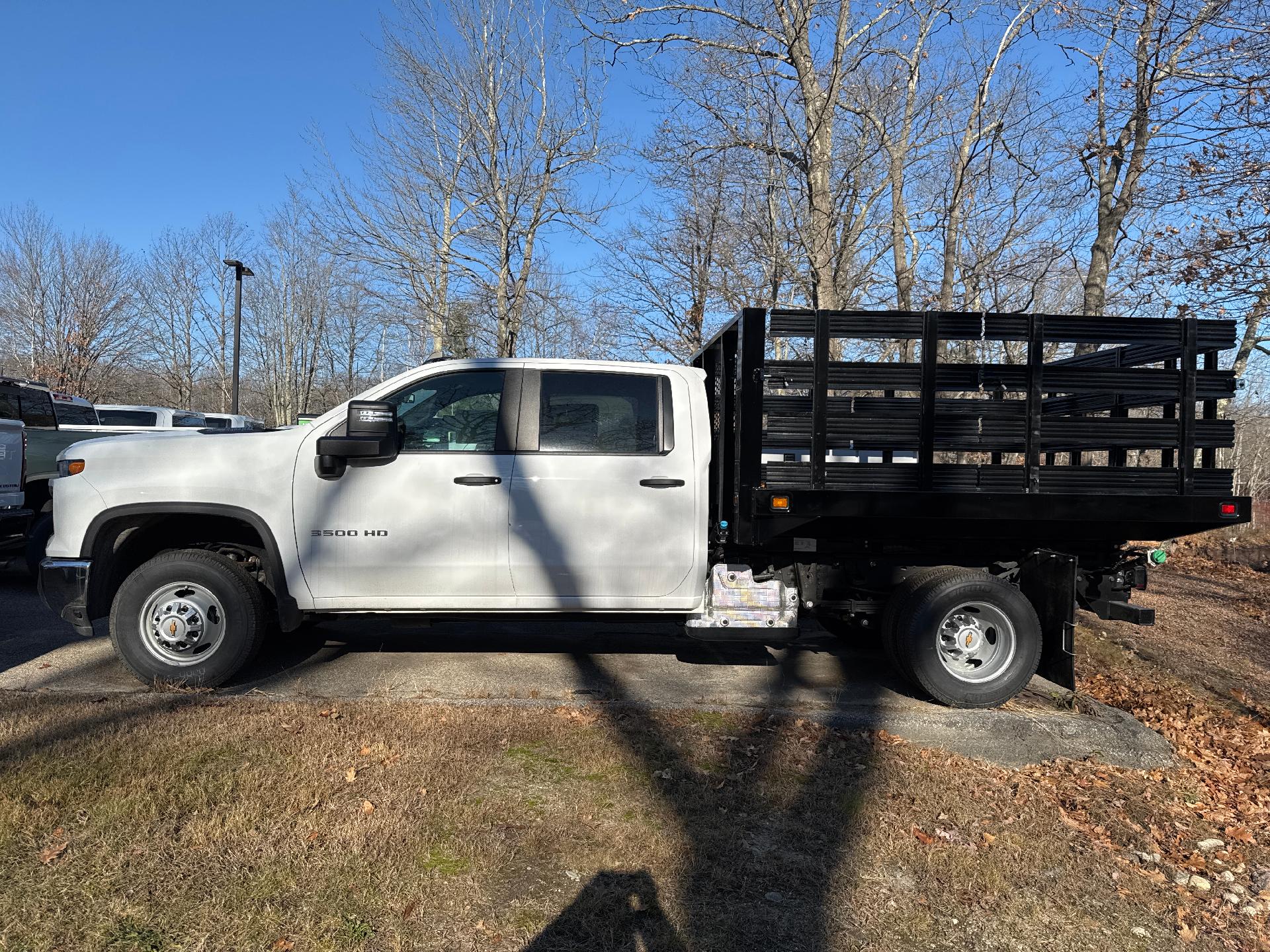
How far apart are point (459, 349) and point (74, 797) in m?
15.8

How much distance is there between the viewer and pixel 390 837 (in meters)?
3.16

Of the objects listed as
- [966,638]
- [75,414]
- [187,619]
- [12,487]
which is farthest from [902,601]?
[75,414]

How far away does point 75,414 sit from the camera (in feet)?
42.3

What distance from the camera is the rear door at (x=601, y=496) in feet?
15.9

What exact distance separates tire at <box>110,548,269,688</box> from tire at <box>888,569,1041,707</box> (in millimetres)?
3902

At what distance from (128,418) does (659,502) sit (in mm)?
14667

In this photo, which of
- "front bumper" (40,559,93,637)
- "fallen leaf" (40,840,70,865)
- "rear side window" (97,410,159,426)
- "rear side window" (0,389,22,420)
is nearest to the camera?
"fallen leaf" (40,840,70,865)

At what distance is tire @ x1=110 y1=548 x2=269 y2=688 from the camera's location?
481 cm

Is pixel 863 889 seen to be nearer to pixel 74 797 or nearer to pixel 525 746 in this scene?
pixel 525 746

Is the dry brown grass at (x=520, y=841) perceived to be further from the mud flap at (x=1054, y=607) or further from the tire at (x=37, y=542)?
the tire at (x=37, y=542)

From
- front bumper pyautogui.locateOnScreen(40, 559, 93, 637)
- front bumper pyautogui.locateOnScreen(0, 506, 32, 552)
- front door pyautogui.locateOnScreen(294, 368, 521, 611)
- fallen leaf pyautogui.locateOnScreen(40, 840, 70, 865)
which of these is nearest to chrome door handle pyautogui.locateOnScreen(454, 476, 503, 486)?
front door pyautogui.locateOnScreen(294, 368, 521, 611)

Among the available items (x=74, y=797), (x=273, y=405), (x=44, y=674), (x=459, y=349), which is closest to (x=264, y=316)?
(x=273, y=405)

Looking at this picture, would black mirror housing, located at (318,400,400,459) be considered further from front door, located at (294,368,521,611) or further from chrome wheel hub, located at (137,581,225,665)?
chrome wheel hub, located at (137,581,225,665)

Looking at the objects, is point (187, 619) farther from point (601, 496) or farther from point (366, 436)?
point (601, 496)
